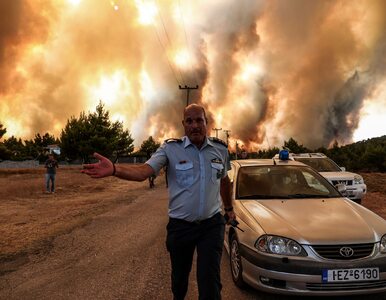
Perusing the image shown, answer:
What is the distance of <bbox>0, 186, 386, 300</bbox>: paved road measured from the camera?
4.53 meters

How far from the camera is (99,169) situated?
2826mm

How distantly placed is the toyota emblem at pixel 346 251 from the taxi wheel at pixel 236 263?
1.18 metres

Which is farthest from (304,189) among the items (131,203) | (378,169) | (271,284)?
(378,169)

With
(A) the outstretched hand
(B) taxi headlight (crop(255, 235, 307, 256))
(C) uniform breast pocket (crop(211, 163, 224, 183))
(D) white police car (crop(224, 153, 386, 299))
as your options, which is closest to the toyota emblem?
(D) white police car (crop(224, 153, 386, 299))

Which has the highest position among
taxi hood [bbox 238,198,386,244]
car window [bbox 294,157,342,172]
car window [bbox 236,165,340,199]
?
car window [bbox 294,157,342,172]

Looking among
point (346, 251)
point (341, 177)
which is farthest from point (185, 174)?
point (341, 177)

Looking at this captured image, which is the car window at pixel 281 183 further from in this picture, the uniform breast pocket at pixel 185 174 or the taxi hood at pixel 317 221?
the uniform breast pocket at pixel 185 174

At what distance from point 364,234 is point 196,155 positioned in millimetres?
2018

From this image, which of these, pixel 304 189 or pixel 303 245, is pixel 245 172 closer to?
pixel 304 189

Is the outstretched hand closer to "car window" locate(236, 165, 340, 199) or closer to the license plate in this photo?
the license plate

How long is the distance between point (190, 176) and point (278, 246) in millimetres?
1394

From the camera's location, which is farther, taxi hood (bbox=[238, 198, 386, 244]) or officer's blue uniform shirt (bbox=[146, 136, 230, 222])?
taxi hood (bbox=[238, 198, 386, 244])

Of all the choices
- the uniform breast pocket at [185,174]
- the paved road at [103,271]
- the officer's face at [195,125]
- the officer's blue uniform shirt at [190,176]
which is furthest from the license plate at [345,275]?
the officer's face at [195,125]

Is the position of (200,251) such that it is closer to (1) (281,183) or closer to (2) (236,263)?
(2) (236,263)
